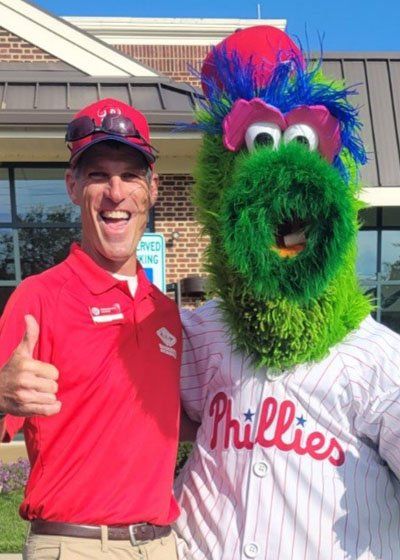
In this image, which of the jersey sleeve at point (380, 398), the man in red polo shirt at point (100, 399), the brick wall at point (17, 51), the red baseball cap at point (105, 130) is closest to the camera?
the jersey sleeve at point (380, 398)

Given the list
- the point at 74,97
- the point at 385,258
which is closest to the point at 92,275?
the point at 74,97

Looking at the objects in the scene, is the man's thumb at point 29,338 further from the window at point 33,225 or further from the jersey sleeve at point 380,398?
the window at point 33,225

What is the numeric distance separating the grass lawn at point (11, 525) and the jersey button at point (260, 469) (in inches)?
156

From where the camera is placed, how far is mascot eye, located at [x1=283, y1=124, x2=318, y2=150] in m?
1.79

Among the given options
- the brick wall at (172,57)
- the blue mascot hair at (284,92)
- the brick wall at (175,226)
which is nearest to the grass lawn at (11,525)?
the brick wall at (175,226)

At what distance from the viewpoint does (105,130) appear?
2.07 metres

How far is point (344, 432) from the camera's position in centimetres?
178

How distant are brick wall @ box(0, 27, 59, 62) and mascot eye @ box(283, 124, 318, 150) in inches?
303

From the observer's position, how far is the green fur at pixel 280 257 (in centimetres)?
162

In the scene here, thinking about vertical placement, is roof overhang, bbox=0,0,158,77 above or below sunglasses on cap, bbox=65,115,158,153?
above

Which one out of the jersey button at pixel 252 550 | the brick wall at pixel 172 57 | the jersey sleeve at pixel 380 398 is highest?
the brick wall at pixel 172 57

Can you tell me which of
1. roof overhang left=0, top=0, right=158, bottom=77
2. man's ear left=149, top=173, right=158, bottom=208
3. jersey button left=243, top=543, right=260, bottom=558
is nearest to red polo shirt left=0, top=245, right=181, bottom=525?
jersey button left=243, top=543, right=260, bottom=558

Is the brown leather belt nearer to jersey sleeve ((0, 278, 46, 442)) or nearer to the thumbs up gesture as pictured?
jersey sleeve ((0, 278, 46, 442))

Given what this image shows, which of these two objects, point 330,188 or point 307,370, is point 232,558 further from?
point 330,188
